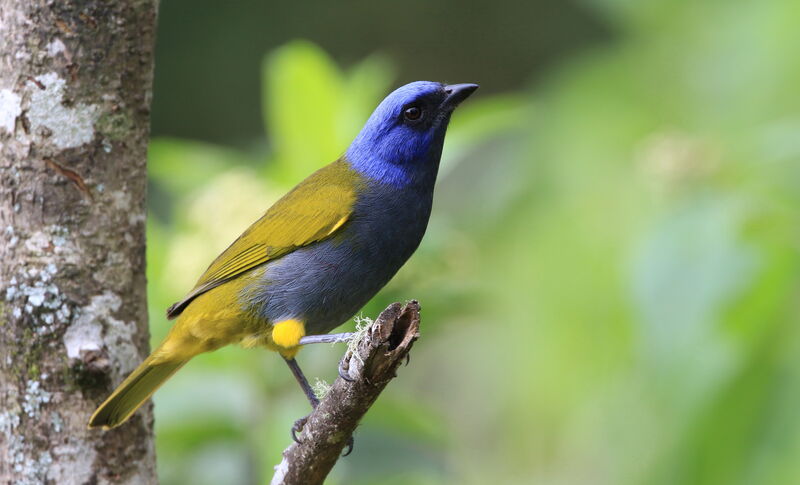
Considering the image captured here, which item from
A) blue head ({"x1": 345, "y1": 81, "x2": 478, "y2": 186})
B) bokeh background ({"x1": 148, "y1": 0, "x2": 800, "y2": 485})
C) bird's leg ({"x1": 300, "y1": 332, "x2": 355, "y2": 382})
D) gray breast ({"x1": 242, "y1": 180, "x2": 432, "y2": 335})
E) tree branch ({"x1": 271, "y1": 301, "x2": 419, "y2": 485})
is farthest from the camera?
bokeh background ({"x1": 148, "y1": 0, "x2": 800, "y2": 485})

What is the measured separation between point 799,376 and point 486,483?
10.0 feet

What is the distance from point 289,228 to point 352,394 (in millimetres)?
1023

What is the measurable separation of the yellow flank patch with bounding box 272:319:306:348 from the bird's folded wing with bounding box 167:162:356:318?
23cm

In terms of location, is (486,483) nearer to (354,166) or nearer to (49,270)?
(354,166)

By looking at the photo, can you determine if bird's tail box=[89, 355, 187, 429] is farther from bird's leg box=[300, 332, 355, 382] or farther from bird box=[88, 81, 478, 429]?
bird's leg box=[300, 332, 355, 382]

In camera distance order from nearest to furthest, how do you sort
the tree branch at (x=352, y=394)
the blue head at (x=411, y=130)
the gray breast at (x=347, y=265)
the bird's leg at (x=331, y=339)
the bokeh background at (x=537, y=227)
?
the tree branch at (x=352, y=394)
the bird's leg at (x=331, y=339)
the gray breast at (x=347, y=265)
the blue head at (x=411, y=130)
the bokeh background at (x=537, y=227)

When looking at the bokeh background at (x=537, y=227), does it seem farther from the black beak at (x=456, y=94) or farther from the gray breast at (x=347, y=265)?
the gray breast at (x=347, y=265)

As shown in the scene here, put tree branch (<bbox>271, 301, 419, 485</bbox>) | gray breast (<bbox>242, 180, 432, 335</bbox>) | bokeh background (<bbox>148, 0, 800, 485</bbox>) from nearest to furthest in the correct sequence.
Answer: tree branch (<bbox>271, 301, 419, 485</bbox>), gray breast (<bbox>242, 180, 432, 335</bbox>), bokeh background (<bbox>148, 0, 800, 485</bbox>)

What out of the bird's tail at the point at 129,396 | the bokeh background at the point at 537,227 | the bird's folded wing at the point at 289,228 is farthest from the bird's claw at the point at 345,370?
the bokeh background at the point at 537,227

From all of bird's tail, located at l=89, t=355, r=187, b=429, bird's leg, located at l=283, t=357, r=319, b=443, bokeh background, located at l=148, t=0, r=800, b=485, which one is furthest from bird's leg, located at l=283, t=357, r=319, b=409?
bird's tail, located at l=89, t=355, r=187, b=429

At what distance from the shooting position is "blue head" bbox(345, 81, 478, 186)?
3598 millimetres

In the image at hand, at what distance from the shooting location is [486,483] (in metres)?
6.80

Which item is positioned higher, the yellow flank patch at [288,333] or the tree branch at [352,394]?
the yellow flank patch at [288,333]

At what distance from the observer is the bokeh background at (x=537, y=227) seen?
3896 millimetres
